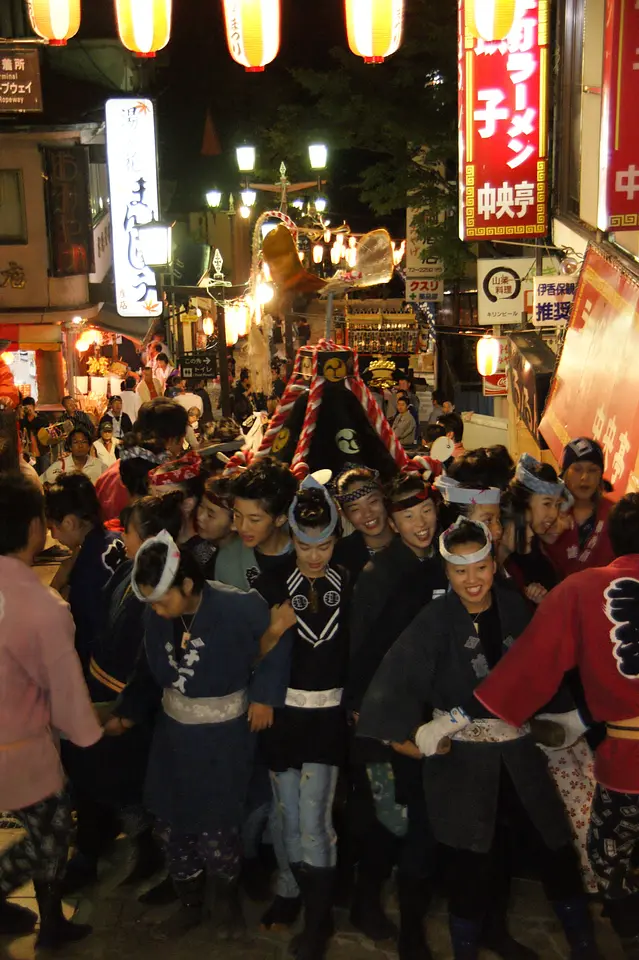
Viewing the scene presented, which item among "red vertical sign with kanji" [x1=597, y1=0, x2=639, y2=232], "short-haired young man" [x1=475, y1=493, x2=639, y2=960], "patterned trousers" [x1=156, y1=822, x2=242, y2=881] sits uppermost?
"red vertical sign with kanji" [x1=597, y1=0, x2=639, y2=232]

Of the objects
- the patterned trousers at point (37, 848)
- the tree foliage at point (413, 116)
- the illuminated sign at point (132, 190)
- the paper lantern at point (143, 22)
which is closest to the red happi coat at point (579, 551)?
the patterned trousers at point (37, 848)

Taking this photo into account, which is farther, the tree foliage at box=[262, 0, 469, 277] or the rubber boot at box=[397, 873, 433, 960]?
the tree foliage at box=[262, 0, 469, 277]

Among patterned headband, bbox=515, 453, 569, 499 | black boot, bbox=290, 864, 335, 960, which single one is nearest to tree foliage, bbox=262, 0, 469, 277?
patterned headband, bbox=515, 453, 569, 499

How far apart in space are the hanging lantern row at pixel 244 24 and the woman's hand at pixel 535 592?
7.84 meters

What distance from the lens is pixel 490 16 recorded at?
945 cm

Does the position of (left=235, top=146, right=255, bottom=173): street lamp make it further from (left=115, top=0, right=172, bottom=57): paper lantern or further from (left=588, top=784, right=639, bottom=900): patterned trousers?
(left=588, top=784, right=639, bottom=900): patterned trousers

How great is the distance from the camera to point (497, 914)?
176 inches

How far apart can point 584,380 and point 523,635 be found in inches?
194

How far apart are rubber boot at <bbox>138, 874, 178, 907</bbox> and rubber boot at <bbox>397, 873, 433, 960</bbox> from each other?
1225mm

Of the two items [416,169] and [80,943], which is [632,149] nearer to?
[80,943]

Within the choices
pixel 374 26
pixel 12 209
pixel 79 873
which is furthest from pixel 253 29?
pixel 12 209

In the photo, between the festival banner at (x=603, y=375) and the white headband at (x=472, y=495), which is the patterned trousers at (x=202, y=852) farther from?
the festival banner at (x=603, y=375)

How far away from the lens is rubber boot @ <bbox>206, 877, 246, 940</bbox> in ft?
15.2

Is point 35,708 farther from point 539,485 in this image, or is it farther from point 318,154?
point 318,154
